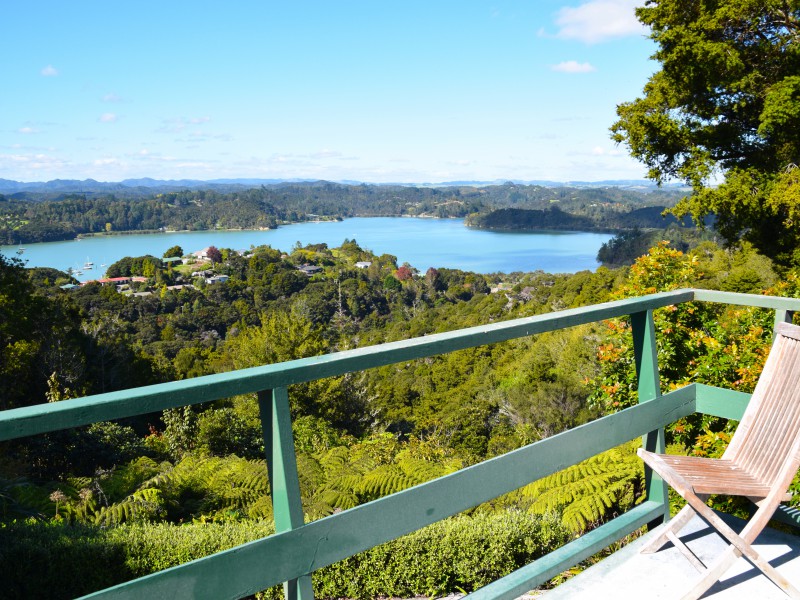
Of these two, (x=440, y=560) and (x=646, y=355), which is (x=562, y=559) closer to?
(x=646, y=355)

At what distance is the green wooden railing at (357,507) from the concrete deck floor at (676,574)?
9 cm

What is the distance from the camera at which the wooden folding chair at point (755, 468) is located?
185 cm

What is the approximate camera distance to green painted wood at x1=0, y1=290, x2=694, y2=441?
3.27 ft

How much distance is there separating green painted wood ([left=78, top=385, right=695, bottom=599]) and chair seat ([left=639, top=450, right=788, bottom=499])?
0.18 metres

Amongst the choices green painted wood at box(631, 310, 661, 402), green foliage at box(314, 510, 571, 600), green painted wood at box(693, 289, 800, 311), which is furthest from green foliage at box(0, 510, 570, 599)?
green painted wood at box(693, 289, 800, 311)

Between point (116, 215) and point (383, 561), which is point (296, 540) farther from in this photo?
point (116, 215)

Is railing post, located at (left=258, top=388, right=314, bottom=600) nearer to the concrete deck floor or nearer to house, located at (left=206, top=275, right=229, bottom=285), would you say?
the concrete deck floor

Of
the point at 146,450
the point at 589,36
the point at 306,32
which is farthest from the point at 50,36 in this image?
the point at 146,450

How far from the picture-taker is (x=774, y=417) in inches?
82.1

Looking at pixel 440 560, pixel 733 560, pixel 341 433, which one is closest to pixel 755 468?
pixel 733 560

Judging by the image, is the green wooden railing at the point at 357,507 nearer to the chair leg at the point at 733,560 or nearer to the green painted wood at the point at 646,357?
the green painted wood at the point at 646,357

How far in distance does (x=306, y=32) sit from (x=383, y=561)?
6251 cm

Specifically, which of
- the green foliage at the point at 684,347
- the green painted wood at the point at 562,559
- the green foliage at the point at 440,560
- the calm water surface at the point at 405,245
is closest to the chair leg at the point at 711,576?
the green painted wood at the point at 562,559

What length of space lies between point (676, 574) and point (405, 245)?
450 ft
